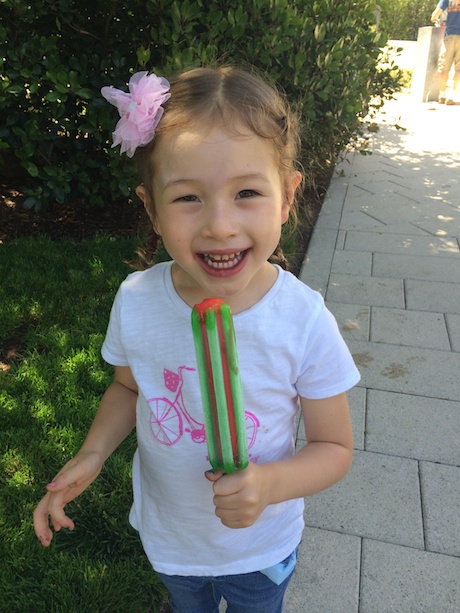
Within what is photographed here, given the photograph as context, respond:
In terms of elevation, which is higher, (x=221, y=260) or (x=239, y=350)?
(x=221, y=260)

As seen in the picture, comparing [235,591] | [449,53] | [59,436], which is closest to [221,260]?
[235,591]

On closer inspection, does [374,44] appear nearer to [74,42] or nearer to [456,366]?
[74,42]

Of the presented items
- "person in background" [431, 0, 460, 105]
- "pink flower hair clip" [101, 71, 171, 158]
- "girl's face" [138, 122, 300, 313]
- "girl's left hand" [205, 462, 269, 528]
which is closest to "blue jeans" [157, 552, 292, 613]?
"girl's left hand" [205, 462, 269, 528]

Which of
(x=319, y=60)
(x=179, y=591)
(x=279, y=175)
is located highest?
(x=279, y=175)

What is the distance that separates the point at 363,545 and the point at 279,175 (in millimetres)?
1840

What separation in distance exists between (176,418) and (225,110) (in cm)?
74

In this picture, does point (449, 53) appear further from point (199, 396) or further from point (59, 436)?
point (199, 396)

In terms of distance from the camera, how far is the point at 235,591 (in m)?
1.65

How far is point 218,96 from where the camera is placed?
1.41 meters

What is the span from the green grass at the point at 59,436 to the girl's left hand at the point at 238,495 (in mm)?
1320

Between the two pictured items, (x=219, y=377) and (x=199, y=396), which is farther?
(x=199, y=396)

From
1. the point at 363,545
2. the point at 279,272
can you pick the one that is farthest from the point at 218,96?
the point at 363,545

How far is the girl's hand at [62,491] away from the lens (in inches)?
58.9

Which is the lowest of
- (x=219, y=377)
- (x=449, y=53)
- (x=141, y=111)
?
(x=449, y=53)
